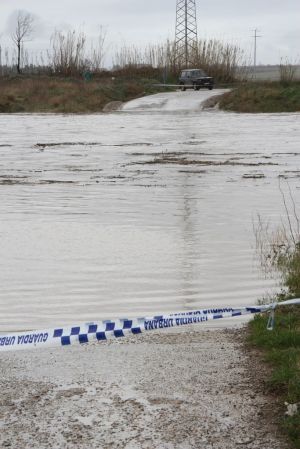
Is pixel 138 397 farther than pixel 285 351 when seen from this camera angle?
No

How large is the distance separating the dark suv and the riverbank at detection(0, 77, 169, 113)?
224cm

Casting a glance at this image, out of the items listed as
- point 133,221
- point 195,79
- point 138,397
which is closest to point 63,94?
point 195,79

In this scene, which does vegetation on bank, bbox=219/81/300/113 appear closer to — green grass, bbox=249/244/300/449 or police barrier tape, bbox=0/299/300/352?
green grass, bbox=249/244/300/449

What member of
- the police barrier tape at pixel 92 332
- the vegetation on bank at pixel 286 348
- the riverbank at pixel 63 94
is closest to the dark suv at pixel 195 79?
the riverbank at pixel 63 94

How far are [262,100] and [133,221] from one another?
35307 millimetres

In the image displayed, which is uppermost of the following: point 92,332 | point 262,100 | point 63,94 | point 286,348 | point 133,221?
point 63,94

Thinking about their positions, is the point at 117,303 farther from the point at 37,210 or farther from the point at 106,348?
the point at 37,210

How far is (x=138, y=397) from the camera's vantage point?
5398 millimetres

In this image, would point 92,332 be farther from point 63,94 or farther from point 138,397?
point 63,94

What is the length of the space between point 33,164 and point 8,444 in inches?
679

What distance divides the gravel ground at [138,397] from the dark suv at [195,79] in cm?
5421

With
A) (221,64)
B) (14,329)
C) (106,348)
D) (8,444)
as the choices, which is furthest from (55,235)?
(221,64)

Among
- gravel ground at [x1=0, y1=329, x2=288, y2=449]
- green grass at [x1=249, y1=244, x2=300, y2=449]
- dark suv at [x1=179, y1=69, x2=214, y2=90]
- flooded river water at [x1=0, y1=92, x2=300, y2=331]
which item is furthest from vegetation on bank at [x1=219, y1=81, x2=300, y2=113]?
gravel ground at [x1=0, y1=329, x2=288, y2=449]

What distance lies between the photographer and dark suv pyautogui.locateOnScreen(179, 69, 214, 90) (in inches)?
2352
